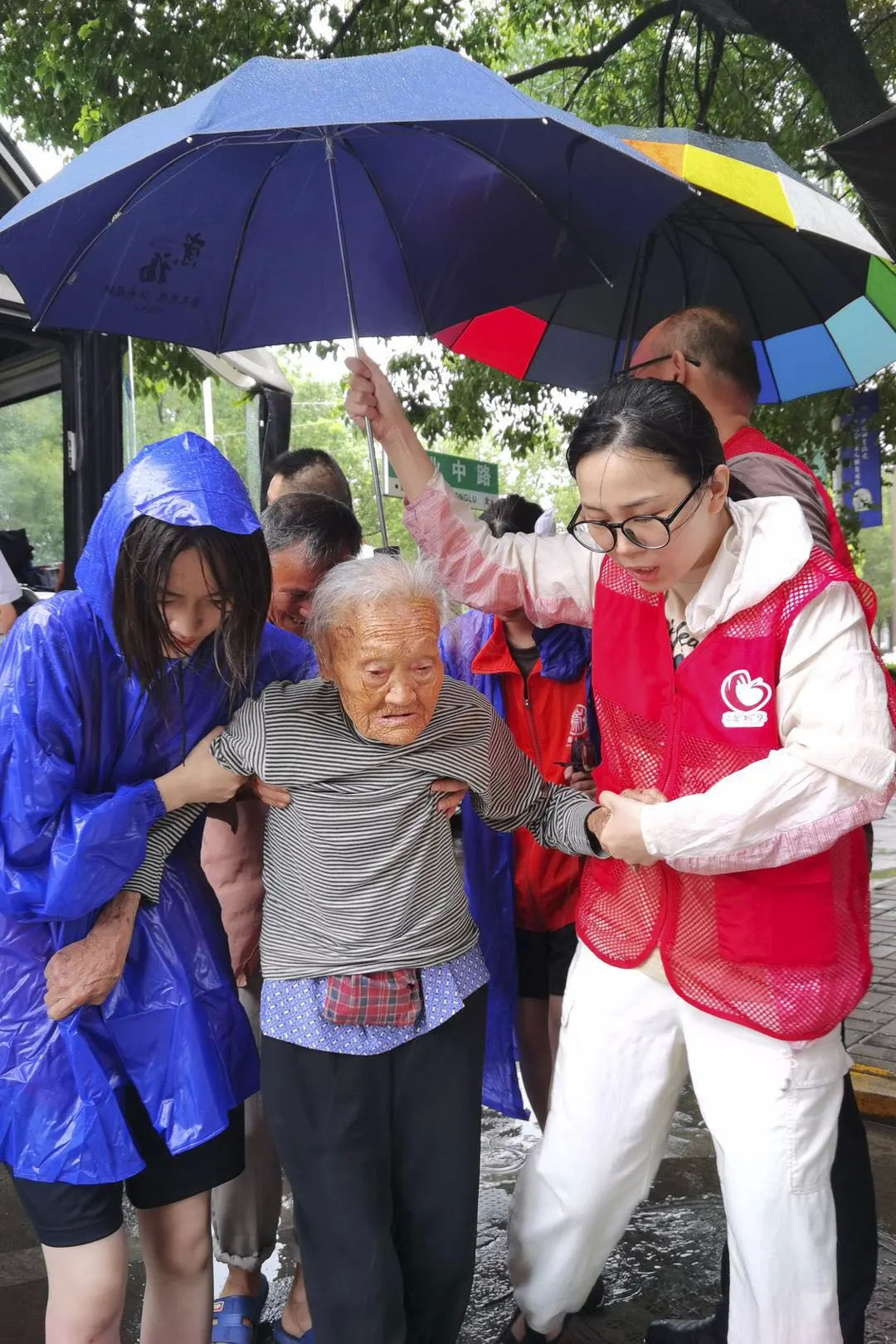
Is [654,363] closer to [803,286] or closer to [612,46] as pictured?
[803,286]

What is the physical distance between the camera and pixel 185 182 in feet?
8.19

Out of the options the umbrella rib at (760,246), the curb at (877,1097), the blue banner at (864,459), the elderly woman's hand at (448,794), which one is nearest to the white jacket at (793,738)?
the elderly woman's hand at (448,794)

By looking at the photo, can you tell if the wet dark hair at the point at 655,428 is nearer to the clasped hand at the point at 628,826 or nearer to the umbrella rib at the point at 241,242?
the clasped hand at the point at 628,826

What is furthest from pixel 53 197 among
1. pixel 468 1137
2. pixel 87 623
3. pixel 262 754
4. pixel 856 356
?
pixel 856 356

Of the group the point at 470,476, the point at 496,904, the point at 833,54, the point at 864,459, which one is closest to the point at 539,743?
the point at 496,904

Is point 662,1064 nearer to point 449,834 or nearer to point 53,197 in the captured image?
point 449,834

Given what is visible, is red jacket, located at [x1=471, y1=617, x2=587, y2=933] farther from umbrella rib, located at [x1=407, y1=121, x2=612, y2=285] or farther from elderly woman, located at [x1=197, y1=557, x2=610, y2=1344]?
umbrella rib, located at [x1=407, y1=121, x2=612, y2=285]

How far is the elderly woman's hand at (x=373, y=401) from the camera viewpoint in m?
2.59

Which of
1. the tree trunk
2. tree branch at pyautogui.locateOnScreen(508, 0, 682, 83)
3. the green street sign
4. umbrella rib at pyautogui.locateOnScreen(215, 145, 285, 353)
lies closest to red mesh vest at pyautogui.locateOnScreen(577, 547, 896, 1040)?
umbrella rib at pyautogui.locateOnScreen(215, 145, 285, 353)

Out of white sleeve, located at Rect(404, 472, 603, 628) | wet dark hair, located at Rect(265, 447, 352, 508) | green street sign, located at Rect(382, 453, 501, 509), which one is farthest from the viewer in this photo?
green street sign, located at Rect(382, 453, 501, 509)

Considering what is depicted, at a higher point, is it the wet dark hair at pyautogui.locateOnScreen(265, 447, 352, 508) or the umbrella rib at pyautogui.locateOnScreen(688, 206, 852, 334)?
the umbrella rib at pyautogui.locateOnScreen(688, 206, 852, 334)

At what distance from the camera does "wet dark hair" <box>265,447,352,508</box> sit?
13.7 ft

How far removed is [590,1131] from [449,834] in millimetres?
636

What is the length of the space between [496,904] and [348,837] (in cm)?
102
